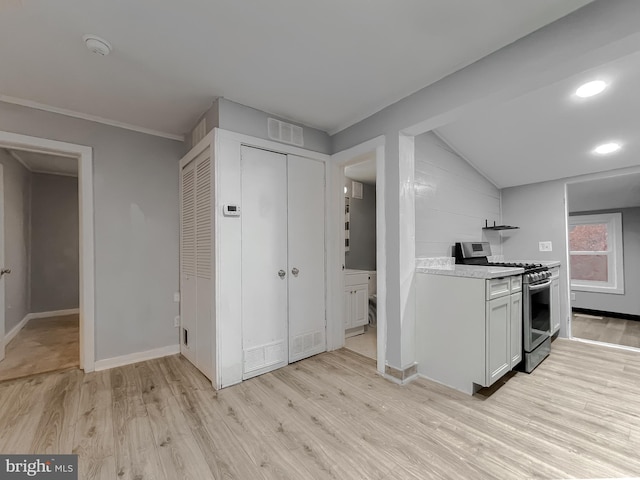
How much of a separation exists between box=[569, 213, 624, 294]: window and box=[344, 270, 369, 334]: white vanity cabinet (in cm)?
353

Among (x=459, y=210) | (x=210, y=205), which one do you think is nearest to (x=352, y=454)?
(x=210, y=205)

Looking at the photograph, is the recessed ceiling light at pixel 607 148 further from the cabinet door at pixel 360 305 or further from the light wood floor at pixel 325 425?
the cabinet door at pixel 360 305

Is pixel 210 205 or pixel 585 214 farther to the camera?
pixel 585 214

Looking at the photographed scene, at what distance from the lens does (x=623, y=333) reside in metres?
3.79

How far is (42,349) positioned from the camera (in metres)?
3.30

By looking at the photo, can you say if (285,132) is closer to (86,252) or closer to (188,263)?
(188,263)

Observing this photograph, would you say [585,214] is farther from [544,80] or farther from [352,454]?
[352,454]

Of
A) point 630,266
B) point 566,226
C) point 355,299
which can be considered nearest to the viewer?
point 566,226

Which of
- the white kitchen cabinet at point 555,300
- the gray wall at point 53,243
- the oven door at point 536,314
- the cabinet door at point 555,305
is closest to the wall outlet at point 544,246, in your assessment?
the white kitchen cabinet at point 555,300

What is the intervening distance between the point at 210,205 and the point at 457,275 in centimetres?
221

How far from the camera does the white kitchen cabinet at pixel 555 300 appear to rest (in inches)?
131

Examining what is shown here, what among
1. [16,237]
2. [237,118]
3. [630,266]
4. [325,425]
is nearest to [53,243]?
[16,237]

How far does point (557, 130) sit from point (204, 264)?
3651 millimetres

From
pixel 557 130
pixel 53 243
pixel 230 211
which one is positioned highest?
pixel 557 130
